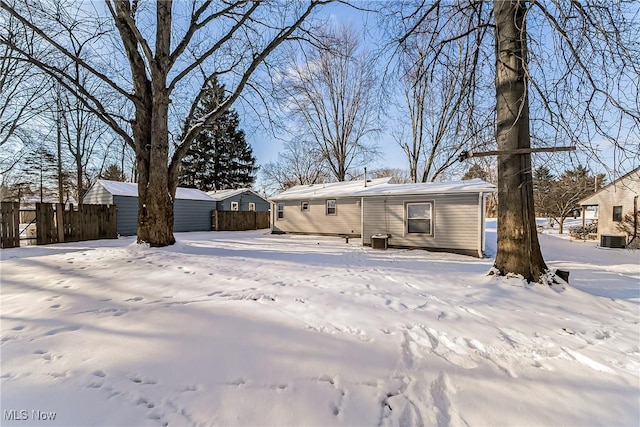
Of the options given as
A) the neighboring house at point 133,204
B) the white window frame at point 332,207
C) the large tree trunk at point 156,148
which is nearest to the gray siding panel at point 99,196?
the neighboring house at point 133,204

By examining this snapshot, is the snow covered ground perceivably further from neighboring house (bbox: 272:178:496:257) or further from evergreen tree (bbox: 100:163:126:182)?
evergreen tree (bbox: 100:163:126:182)

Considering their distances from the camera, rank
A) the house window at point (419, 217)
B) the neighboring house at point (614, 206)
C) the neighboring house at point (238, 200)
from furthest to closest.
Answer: the neighboring house at point (238, 200) < the neighboring house at point (614, 206) < the house window at point (419, 217)

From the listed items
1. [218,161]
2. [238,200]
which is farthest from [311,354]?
[218,161]

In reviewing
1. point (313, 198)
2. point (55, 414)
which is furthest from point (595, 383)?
point (313, 198)

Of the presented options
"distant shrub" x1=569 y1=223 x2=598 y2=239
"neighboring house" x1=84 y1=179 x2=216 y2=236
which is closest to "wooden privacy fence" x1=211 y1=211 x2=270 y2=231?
"neighboring house" x1=84 y1=179 x2=216 y2=236

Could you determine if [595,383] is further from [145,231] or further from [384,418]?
[145,231]

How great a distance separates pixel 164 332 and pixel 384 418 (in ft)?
6.90

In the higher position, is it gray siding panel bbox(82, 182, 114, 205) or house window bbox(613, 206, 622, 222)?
gray siding panel bbox(82, 182, 114, 205)

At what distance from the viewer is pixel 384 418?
1.75 meters

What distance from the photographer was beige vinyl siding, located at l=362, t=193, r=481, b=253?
32.4ft

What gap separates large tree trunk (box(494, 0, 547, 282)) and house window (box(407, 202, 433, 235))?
574 centimetres

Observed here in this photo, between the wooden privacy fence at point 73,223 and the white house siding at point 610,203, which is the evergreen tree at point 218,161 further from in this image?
the white house siding at point 610,203

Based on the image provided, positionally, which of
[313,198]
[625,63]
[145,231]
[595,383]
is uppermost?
[625,63]

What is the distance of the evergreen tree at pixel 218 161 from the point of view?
27.7m
